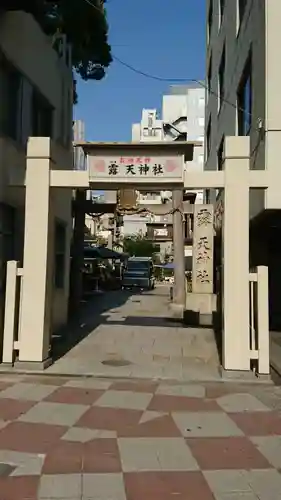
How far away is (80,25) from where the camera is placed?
15492 mm

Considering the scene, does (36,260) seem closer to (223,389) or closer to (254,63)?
(223,389)

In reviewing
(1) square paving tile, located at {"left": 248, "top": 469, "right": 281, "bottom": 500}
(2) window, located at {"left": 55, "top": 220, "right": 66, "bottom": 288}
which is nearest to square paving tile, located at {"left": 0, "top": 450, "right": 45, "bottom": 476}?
(1) square paving tile, located at {"left": 248, "top": 469, "right": 281, "bottom": 500}

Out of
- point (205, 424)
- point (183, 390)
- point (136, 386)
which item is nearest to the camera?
point (205, 424)

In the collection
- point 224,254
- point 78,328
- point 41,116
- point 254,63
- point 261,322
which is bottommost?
point 78,328

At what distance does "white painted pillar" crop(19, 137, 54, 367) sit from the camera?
8734 mm

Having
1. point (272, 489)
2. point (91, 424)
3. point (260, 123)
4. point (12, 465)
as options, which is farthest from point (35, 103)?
point (272, 489)

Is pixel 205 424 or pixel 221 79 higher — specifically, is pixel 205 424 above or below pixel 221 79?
A: below

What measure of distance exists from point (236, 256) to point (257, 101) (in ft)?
15.5

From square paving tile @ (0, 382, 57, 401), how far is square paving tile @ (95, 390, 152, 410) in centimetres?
79

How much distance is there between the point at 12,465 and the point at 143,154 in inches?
228

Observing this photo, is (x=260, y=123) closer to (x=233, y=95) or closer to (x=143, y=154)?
(x=143, y=154)

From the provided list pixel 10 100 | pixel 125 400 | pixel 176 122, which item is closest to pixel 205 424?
pixel 125 400

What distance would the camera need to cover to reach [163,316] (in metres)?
17.6

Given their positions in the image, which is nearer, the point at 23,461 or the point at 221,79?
the point at 23,461
